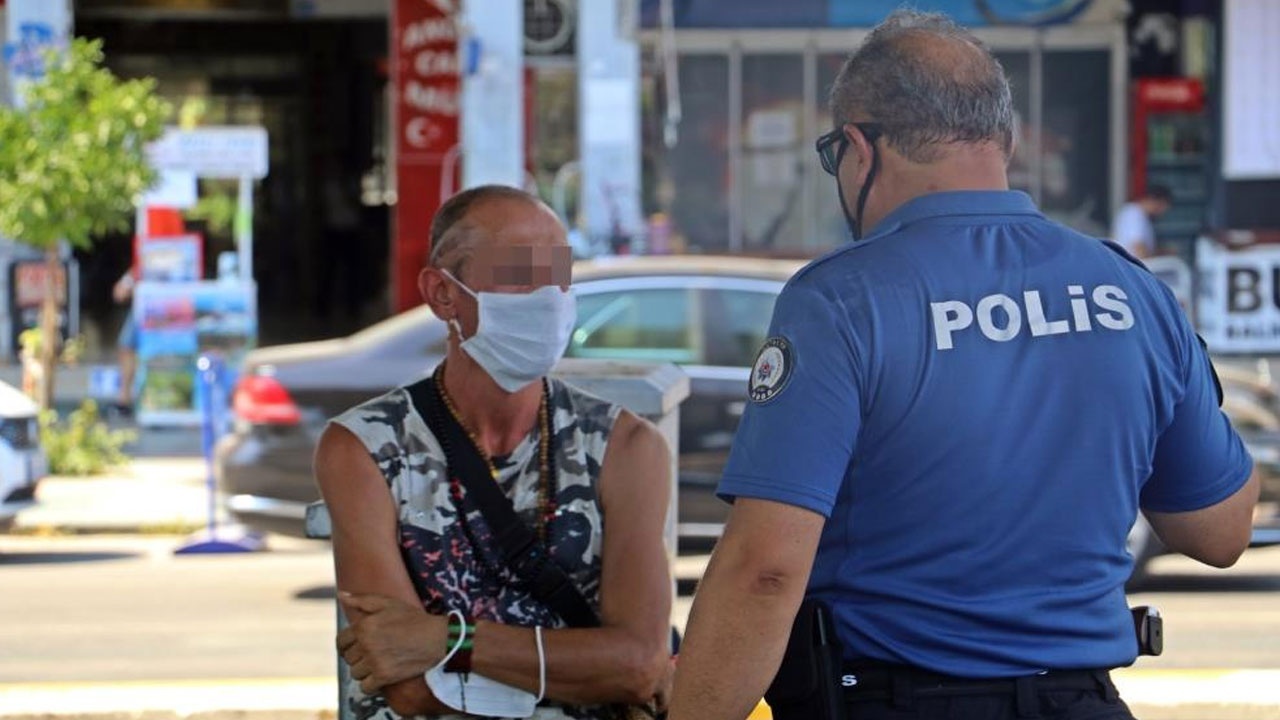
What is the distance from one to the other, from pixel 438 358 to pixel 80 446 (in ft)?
19.3

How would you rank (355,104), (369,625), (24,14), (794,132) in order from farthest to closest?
(355,104), (794,132), (24,14), (369,625)

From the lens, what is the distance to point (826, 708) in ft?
8.79

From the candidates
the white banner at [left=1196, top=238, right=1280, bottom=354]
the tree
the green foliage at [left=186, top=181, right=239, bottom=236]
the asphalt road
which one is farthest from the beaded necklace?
the white banner at [left=1196, top=238, right=1280, bottom=354]

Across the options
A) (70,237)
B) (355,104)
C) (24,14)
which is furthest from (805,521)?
(355,104)

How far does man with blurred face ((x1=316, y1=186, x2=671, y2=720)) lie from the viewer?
10.5ft

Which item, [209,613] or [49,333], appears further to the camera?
[49,333]

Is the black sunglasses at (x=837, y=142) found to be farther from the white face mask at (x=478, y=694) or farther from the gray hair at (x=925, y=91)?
the white face mask at (x=478, y=694)

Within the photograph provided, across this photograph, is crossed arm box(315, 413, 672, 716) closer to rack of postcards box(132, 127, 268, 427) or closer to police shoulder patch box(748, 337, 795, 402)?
police shoulder patch box(748, 337, 795, 402)

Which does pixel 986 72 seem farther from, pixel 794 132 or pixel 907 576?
pixel 794 132

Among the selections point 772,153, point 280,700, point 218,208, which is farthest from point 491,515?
point 772,153

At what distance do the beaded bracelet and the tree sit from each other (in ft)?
37.7

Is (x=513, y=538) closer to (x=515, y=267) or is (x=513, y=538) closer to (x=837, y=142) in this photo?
(x=515, y=267)

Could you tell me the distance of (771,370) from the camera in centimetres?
261

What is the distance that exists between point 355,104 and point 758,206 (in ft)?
28.2
